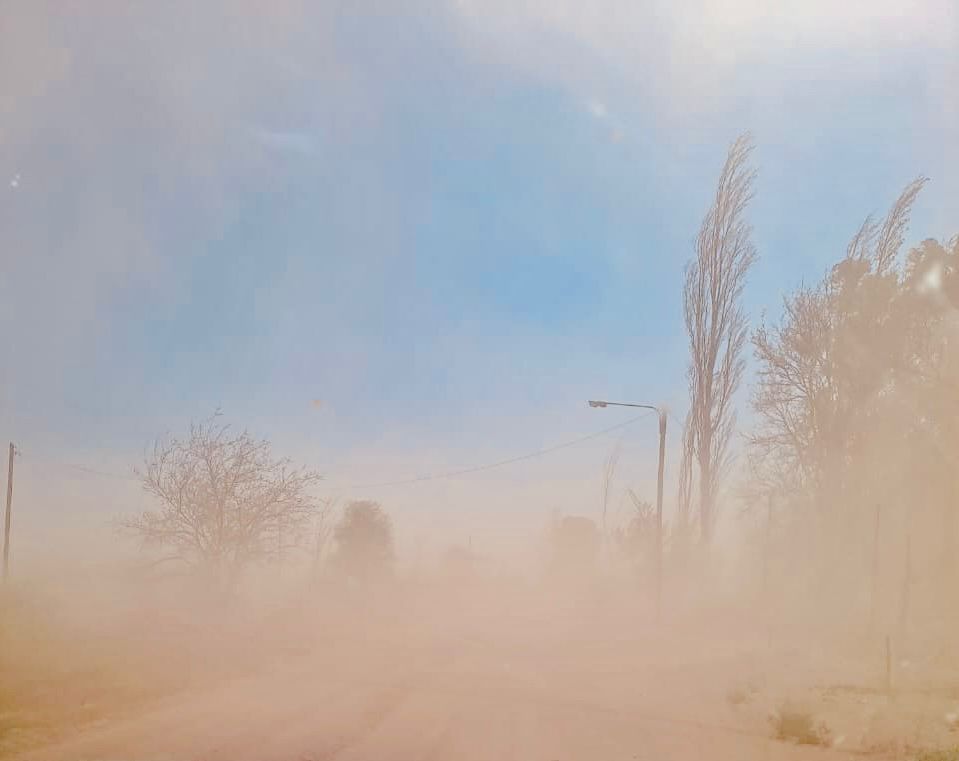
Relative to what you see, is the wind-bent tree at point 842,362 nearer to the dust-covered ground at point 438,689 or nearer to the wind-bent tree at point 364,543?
the dust-covered ground at point 438,689

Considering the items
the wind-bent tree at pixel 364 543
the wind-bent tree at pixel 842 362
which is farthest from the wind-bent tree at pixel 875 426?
the wind-bent tree at pixel 364 543

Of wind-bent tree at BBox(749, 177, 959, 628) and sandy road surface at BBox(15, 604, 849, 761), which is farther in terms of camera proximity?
wind-bent tree at BBox(749, 177, 959, 628)

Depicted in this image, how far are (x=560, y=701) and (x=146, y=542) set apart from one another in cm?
2289

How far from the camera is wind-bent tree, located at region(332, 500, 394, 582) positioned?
5825cm

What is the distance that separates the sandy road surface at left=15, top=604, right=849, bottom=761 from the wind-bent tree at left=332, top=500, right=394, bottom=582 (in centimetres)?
3531

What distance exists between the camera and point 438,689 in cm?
1777

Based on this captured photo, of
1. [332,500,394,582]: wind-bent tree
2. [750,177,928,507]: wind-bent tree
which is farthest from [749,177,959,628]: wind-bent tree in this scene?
[332,500,394,582]: wind-bent tree

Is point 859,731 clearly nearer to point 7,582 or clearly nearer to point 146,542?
point 146,542

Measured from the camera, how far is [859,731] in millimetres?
12734

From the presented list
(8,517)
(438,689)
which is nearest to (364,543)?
(8,517)

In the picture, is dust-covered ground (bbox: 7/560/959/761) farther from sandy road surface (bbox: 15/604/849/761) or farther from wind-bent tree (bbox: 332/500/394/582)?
wind-bent tree (bbox: 332/500/394/582)

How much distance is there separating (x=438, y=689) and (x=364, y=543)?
4228 centimetres

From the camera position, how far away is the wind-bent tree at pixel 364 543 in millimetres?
58250

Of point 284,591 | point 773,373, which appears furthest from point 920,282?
point 284,591
